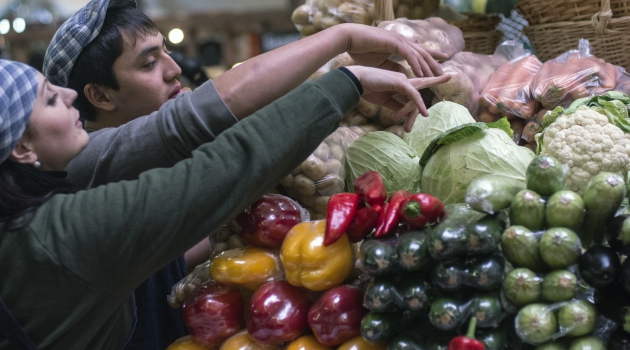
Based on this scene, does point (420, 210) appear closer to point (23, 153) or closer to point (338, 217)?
point (338, 217)

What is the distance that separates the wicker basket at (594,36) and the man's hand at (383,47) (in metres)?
0.78

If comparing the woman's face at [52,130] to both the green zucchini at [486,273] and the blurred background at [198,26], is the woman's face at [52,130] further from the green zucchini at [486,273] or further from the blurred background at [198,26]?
the blurred background at [198,26]

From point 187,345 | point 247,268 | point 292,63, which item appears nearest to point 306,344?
point 247,268

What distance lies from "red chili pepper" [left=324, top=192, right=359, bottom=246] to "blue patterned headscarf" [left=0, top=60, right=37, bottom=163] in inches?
24.7

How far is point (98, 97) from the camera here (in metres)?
1.81

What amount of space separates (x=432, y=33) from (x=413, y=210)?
1188 mm

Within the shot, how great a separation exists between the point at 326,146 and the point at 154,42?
643 mm

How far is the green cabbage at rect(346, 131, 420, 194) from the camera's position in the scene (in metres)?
1.58

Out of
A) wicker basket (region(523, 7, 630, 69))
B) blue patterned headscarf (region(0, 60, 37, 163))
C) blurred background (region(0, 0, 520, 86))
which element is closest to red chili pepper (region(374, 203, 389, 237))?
blue patterned headscarf (region(0, 60, 37, 163))

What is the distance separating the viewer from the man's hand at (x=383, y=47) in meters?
1.52

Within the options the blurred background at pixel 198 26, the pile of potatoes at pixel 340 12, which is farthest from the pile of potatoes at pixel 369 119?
the blurred background at pixel 198 26

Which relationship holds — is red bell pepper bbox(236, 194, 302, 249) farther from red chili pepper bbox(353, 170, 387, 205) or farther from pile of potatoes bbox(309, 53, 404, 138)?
pile of potatoes bbox(309, 53, 404, 138)

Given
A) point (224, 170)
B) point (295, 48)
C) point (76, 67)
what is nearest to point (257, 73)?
point (295, 48)

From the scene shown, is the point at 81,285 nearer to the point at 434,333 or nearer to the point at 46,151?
the point at 46,151
